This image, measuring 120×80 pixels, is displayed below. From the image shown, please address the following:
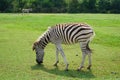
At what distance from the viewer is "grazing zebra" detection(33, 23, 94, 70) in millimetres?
11211

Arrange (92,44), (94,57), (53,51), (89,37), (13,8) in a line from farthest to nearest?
1. (13,8)
2. (92,44)
3. (53,51)
4. (94,57)
5. (89,37)

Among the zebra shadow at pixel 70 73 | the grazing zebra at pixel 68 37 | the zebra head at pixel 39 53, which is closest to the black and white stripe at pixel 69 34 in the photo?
the grazing zebra at pixel 68 37

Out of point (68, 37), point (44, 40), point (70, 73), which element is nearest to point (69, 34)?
point (68, 37)

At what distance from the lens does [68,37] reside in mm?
11453

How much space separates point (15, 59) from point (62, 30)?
107 inches

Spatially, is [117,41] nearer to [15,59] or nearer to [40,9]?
[15,59]

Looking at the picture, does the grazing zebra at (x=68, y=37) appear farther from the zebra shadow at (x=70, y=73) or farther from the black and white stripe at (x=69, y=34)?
the zebra shadow at (x=70, y=73)

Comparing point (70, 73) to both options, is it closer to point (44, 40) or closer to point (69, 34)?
point (69, 34)

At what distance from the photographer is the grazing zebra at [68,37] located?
11.2 m

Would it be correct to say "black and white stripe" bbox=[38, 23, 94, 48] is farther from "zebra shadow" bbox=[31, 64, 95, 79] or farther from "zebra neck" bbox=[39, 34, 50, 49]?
"zebra shadow" bbox=[31, 64, 95, 79]

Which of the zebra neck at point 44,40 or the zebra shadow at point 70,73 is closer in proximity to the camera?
the zebra shadow at point 70,73

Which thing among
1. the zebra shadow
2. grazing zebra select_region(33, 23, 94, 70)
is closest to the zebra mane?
grazing zebra select_region(33, 23, 94, 70)

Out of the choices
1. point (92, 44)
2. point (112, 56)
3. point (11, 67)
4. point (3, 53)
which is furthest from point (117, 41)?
point (11, 67)

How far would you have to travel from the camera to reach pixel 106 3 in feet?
277
